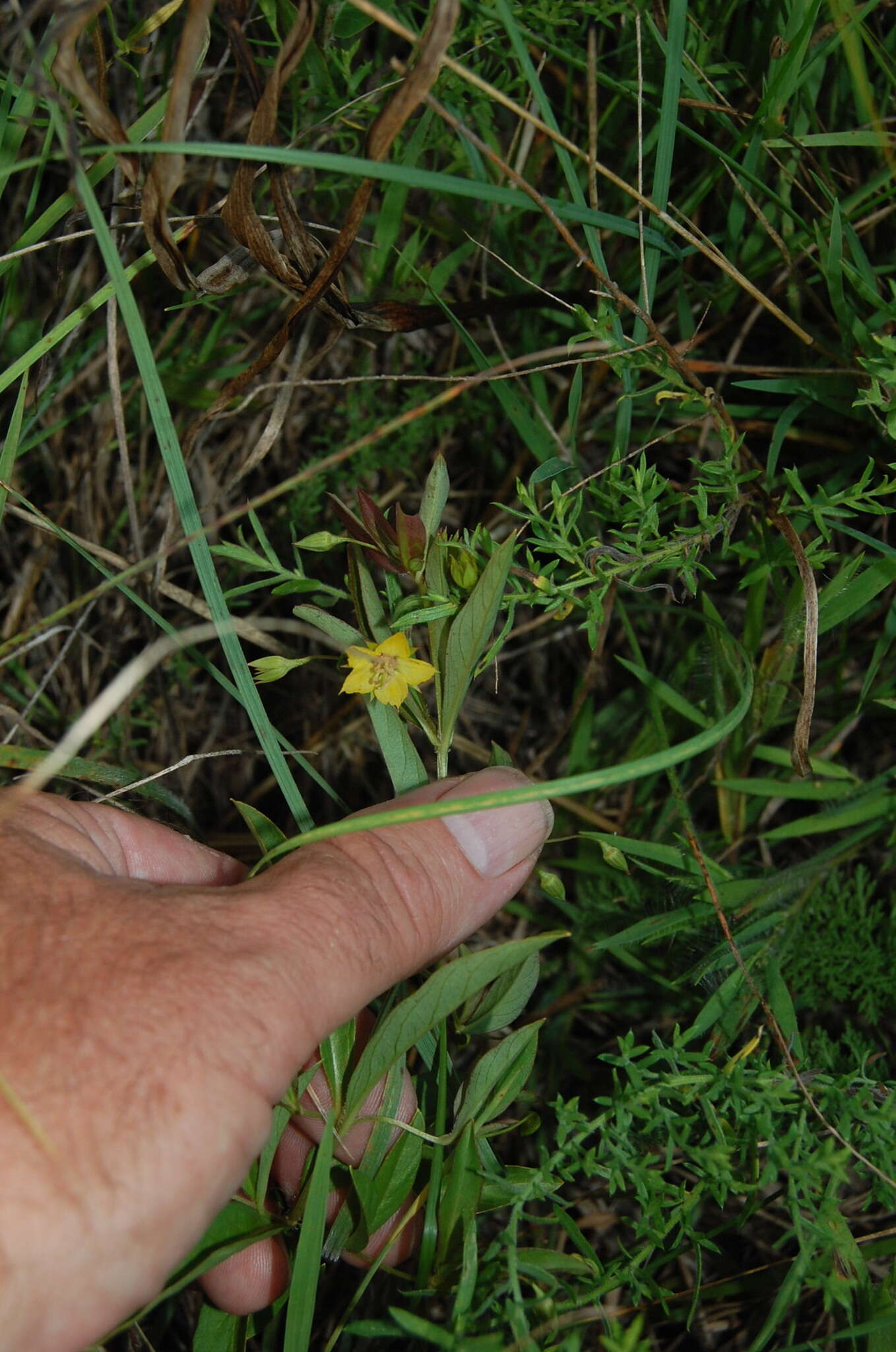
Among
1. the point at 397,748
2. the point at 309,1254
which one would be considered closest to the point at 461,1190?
the point at 309,1254

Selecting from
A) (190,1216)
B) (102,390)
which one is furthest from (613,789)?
(102,390)

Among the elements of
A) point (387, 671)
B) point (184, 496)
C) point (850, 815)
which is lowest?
point (850, 815)

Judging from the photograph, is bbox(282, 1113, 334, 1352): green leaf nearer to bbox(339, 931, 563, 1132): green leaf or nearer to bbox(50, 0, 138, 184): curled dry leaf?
bbox(339, 931, 563, 1132): green leaf

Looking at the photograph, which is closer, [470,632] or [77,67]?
[77,67]

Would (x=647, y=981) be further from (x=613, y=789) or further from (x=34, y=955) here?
(x=34, y=955)

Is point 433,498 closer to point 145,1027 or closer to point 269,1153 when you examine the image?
point 145,1027

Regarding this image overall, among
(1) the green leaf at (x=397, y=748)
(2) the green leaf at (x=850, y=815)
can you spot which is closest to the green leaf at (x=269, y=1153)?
(1) the green leaf at (x=397, y=748)

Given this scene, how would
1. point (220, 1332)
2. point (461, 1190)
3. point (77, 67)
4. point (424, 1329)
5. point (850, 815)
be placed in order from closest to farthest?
point (424, 1329)
point (77, 67)
point (461, 1190)
point (220, 1332)
point (850, 815)
